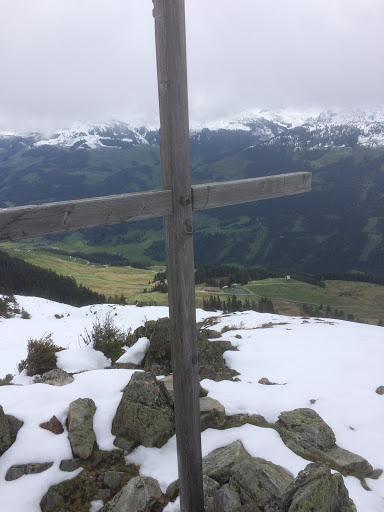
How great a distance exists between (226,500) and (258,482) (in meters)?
0.50

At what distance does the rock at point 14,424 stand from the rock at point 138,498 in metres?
2.06

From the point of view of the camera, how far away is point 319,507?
3900 millimetres

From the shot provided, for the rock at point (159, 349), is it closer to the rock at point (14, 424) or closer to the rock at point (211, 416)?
the rock at point (211, 416)

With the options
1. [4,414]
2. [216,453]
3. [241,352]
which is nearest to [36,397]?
[4,414]

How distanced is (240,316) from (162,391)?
55.5 ft

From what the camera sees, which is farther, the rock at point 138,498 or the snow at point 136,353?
the snow at point 136,353

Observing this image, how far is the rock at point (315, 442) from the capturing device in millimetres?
5770

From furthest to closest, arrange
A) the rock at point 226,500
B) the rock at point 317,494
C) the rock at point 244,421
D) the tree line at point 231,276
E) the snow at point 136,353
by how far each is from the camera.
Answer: the tree line at point 231,276 → the snow at point 136,353 → the rock at point 244,421 → the rock at point 226,500 → the rock at point 317,494

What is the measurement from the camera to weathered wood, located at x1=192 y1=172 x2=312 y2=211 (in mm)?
3891

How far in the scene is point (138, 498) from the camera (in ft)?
14.5

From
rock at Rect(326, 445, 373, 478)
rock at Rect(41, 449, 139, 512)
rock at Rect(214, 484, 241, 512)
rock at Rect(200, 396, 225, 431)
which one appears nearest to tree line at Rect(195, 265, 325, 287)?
rock at Rect(200, 396, 225, 431)

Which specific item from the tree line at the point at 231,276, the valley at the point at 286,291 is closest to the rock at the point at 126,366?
the valley at the point at 286,291

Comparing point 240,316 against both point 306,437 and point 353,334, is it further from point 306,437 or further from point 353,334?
point 306,437

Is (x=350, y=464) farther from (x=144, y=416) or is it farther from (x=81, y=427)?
(x=81, y=427)
